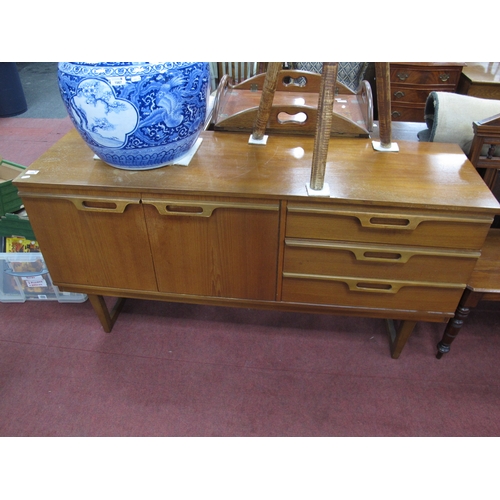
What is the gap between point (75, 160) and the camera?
1208mm

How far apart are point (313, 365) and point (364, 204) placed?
726mm

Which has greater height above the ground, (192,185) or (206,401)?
(192,185)

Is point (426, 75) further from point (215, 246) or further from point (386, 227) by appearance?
point (215, 246)

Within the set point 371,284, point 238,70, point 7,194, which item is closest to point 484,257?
point 371,284

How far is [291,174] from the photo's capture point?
1129 mm

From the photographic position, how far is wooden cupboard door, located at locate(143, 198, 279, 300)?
3.62 ft

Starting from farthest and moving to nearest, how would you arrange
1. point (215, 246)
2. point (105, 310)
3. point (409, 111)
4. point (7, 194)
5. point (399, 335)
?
1. point (409, 111)
2. point (7, 194)
3. point (105, 310)
4. point (399, 335)
5. point (215, 246)

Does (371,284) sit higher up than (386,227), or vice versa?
(386,227)

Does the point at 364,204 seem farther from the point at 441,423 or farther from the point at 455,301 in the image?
the point at 441,423

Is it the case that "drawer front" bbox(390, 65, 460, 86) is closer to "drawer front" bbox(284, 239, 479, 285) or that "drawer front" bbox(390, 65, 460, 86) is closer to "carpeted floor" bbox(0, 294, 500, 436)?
"carpeted floor" bbox(0, 294, 500, 436)

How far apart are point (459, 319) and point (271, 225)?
30.5 inches

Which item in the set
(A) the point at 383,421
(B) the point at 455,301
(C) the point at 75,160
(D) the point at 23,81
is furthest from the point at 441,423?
(D) the point at 23,81

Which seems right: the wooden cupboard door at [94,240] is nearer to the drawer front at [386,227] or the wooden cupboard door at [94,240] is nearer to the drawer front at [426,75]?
the drawer front at [386,227]

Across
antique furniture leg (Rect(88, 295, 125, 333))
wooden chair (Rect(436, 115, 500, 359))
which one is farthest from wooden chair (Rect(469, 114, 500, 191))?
antique furniture leg (Rect(88, 295, 125, 333))
